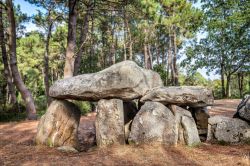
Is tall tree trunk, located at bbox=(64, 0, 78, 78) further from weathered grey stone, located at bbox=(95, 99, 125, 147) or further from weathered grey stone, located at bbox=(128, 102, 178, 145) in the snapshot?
weathered grey stone, located at bbox=(128, 102, 178, 145)

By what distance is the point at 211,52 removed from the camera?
27672 mm

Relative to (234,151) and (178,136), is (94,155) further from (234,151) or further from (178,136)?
(234,151)

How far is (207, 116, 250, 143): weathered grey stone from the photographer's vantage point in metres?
6.91

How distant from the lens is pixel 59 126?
6.96m

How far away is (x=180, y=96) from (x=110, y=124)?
5.47 feet

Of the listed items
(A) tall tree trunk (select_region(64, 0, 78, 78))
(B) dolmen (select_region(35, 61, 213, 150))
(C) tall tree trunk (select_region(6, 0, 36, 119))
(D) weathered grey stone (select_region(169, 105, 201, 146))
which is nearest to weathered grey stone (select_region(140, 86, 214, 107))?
(B) dolmen (select_region(35, 61, 213, 150))

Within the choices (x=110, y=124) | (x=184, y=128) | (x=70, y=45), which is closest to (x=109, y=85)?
(x=110, y=124)

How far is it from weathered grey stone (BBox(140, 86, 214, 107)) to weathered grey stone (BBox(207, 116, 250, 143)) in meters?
0.69

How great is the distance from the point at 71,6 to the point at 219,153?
868 cm

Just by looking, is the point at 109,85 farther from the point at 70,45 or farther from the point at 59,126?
the point at 70,45

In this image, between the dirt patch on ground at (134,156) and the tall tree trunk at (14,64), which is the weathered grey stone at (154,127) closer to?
the dirt patch on ground at (134,156)

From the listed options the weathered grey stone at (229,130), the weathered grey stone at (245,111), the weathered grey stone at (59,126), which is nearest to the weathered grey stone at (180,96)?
the weathered grey stone at (229,130)

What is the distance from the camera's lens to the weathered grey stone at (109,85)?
21.0 feet

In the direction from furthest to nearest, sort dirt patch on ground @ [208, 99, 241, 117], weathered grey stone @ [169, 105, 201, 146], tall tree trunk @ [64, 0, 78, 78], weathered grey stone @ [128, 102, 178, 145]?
1. dirt patch on ground @ [208, 99, 241, 117]
2. tall tree trunk @ [64, 0, 78, 78]
3. weathered grey stone @ [169, 105, 201, 146]
4. weathered grey stone @ [128, 102, 178, 145]
